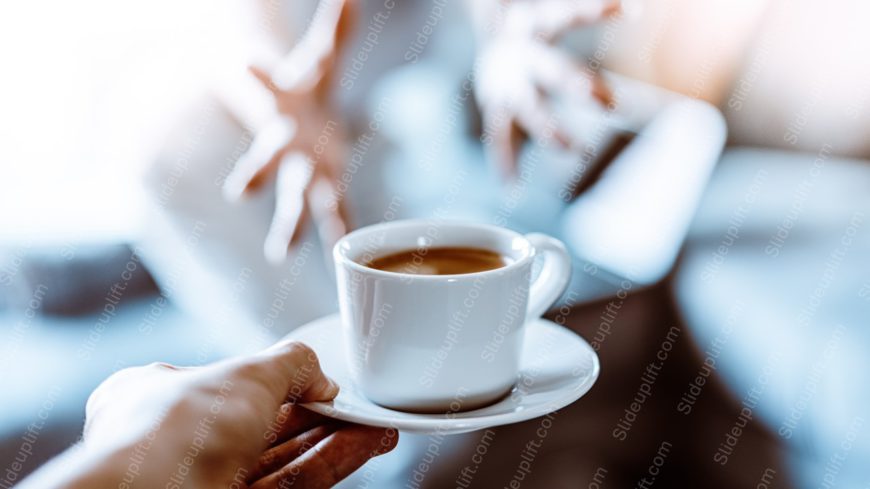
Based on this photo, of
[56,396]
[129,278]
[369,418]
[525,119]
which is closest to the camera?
[369,418]

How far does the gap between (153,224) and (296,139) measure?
23 centimetres

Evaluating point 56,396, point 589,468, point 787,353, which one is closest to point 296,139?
point 56,396

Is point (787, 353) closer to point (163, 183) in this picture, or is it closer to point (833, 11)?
point (833, 11)

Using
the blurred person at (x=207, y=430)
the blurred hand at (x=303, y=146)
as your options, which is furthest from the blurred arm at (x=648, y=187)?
the blurred person at (x=207, y=430)

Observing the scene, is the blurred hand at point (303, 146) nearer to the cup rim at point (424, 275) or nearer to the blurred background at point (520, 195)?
the blurred background at point (520, 195)

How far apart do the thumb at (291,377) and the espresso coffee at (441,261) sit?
11 centimetres

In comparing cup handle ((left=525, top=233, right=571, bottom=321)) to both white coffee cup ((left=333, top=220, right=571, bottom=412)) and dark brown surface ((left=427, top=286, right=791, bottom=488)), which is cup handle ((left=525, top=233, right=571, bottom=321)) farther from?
dark brown surface ((left=427, top=286, right=791, bottom=488))

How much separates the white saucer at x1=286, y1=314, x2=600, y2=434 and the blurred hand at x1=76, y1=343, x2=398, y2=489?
0.11 feet

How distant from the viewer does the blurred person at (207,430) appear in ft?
1.85

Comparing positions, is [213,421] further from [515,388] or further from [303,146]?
[303,146]

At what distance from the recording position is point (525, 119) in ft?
3.96

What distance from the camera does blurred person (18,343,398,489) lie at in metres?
0.56

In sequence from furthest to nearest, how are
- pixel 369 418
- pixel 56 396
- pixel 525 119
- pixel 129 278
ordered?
pixel 525 119 < pixel 129 278 < pixel 56 396 < pixel 369 418

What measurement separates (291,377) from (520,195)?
694 millimetres
